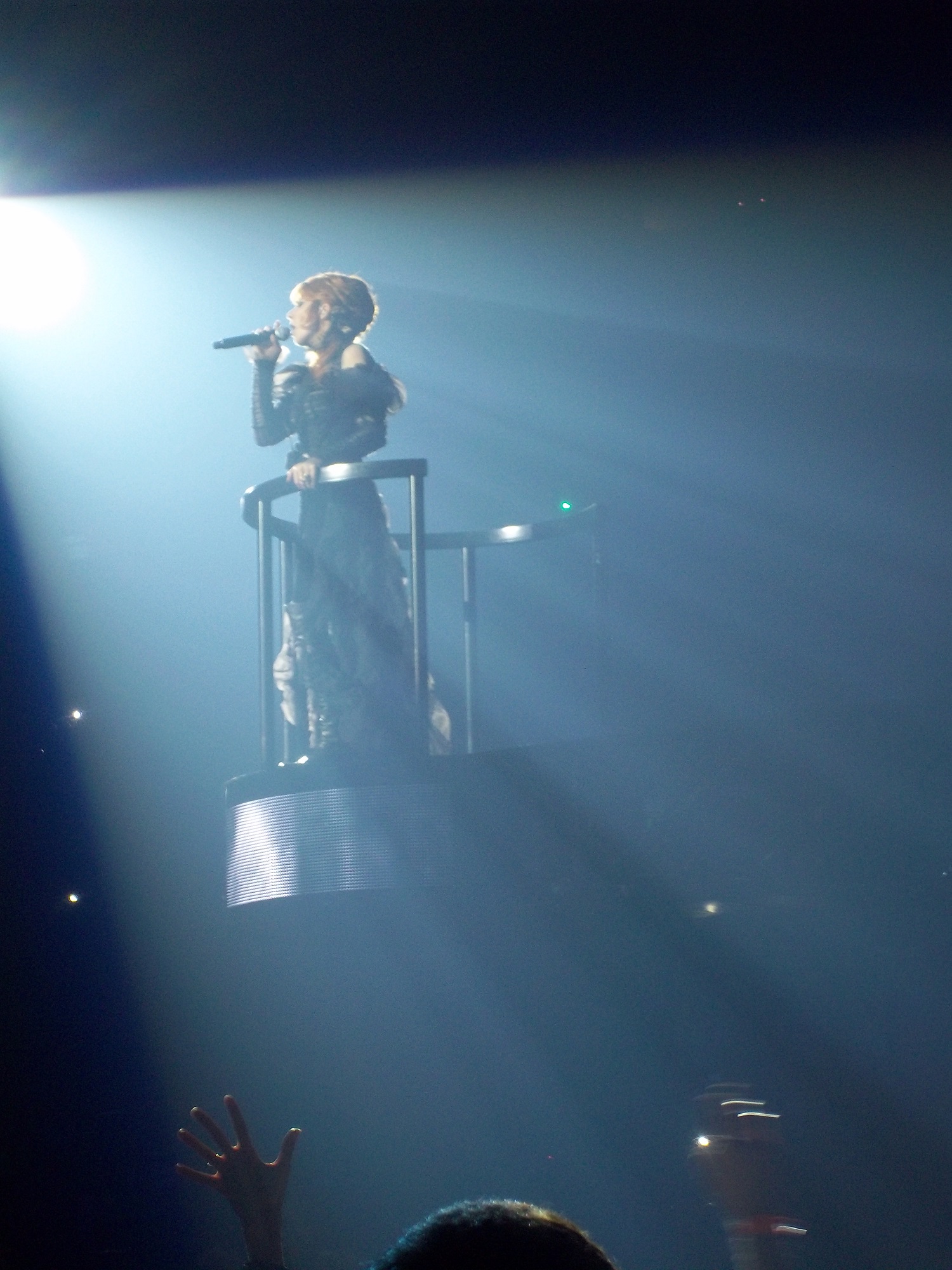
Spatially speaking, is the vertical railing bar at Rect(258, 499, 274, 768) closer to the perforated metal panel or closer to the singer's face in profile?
the perforated metal panel

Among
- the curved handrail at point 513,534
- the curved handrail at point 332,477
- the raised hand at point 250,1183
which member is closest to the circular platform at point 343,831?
the curved handrail at point 332,477

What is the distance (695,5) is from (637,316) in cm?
177

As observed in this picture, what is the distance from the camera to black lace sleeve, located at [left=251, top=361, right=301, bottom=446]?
5500mm

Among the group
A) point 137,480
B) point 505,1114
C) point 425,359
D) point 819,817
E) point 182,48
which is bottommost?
point 505,1114

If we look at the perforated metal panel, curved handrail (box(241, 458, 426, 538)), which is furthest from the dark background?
curved handrail (box(241, 458, 426, 538))

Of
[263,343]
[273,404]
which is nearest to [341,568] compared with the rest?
[273,404]

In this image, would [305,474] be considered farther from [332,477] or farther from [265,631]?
[265,631]

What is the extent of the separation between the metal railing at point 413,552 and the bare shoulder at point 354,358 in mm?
523

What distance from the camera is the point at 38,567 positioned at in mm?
6148

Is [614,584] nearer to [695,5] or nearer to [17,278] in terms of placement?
[695,5]

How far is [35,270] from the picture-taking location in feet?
18.9

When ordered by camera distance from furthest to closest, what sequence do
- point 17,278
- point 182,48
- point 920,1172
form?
point 17,278 → point 182,48 → point 920,1172

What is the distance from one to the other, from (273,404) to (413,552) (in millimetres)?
1043

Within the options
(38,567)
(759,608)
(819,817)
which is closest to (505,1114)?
(819,817)
